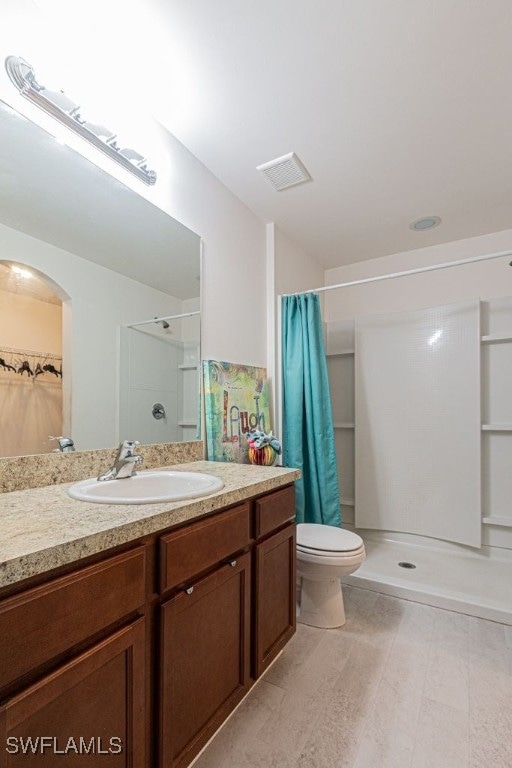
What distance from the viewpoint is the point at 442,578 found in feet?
7.35

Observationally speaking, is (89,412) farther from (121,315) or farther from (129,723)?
(129,723)

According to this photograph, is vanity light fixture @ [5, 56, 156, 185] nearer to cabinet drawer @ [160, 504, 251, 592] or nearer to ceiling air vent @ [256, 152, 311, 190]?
ceiling air vent @ [256, 152, 311, 190]

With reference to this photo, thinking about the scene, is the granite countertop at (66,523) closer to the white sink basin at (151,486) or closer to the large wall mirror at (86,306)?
the white sink basin at (151,486)

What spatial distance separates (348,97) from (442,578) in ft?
8.50

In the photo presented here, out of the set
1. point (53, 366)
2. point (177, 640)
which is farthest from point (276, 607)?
point (53, 366)

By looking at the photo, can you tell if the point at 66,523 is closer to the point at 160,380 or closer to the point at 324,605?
the point at 160,380

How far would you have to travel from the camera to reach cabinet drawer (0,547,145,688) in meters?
0.62

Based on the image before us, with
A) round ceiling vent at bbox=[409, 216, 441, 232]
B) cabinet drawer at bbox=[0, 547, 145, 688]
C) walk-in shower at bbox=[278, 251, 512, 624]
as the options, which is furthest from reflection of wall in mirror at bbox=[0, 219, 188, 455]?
round ceiling vent at bbox=[409, 216, 441, 232]

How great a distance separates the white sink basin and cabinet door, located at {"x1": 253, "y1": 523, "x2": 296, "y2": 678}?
321 mm

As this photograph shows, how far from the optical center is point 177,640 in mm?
958

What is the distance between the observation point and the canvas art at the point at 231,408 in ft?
6.25

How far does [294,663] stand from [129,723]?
96 cm

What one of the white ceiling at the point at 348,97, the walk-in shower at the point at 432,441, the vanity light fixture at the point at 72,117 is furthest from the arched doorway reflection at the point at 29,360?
the walk-in shower at the point at 432,441

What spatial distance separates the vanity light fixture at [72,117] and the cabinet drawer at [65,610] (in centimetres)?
138
